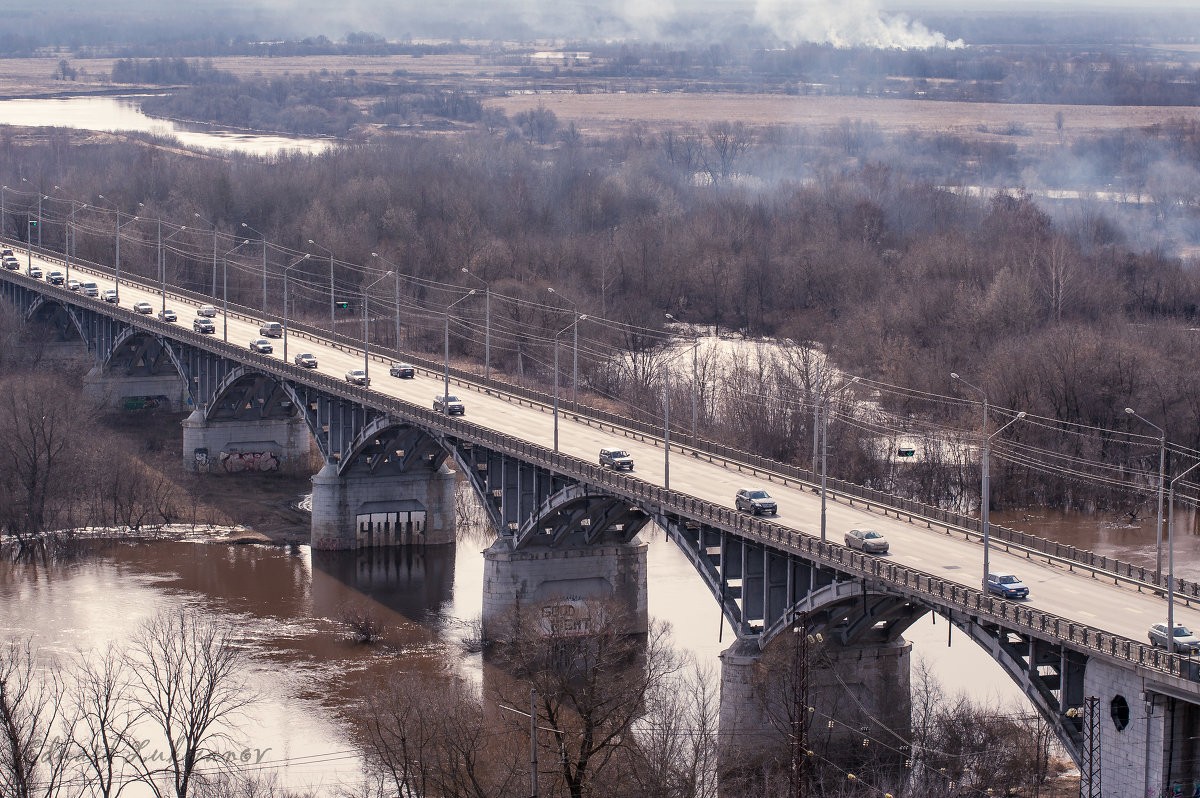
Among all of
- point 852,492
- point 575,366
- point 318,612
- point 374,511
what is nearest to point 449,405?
point 575,366

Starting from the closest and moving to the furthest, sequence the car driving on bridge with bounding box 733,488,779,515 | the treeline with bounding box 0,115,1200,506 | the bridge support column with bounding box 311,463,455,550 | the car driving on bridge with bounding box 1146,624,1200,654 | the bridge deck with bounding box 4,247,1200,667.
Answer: the car driving on bridge with bounding box 1146,624,1200,654 → the bridge deck with bounding box 4,247,1200,667 → the car driving on bridge with bounding box 733,488,779,515 → the bridge support column with bounding box 311,463,455,550 → the treeline with bounding box 0,115,1200,506

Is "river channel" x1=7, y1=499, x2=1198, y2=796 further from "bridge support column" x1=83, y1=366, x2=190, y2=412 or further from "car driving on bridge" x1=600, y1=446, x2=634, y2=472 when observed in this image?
"bridge support column" x1=83, y1=366, x2=190, y2=412

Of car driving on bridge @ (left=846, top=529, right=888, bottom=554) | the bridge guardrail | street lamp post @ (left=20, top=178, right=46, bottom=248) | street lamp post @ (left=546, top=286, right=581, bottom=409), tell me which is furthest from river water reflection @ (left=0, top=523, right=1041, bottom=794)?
street lamp post @ (left=20, top=178, right=46, bottom=248)

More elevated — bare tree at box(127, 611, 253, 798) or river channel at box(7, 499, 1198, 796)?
bare tree at box(127, 611, 253, 798)

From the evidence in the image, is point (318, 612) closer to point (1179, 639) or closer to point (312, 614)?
point (312, 614)

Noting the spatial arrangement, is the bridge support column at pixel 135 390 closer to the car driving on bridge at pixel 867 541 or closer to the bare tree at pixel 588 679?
the bare tree at pixel 588 679

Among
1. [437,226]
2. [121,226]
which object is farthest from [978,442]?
[121,226]

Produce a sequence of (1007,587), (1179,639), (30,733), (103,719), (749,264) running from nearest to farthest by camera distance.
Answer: (1179,639) → (103,719) → (30,733) → (1007,587) → (749,264)

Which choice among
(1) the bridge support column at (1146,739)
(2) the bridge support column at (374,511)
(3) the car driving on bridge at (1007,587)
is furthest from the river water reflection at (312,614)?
(1) the bridge support column at (1146,739)
